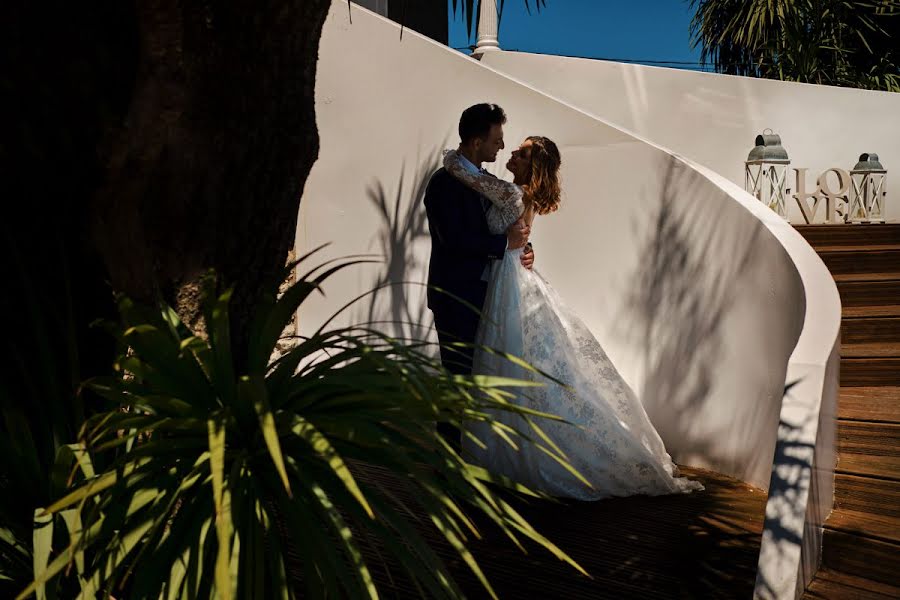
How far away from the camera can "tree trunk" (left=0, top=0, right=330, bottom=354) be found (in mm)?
2061

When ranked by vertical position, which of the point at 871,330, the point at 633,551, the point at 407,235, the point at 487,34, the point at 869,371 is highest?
the point at 487,34

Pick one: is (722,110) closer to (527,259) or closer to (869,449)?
(527,259)

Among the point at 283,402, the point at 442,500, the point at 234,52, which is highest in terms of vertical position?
the point at 234,52

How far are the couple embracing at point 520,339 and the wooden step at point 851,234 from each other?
2.26m

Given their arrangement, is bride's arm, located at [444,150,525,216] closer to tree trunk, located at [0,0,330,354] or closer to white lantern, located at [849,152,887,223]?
tree trunk, located at [0,0,330,354]

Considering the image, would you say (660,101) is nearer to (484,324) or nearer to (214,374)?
(484,324)

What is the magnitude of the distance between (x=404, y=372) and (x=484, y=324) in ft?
7.83

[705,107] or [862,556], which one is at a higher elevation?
[705,107]

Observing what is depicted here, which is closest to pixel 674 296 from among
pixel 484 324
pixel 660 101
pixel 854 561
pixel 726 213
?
pixel 726 213

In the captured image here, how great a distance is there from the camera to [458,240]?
4168 millimetres

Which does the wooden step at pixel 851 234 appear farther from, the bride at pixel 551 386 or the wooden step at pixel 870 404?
the bride at pixel 551 386

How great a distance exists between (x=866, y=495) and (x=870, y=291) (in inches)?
76.1

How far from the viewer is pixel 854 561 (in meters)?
2.87

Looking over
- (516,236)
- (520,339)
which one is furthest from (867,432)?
(516,236)
